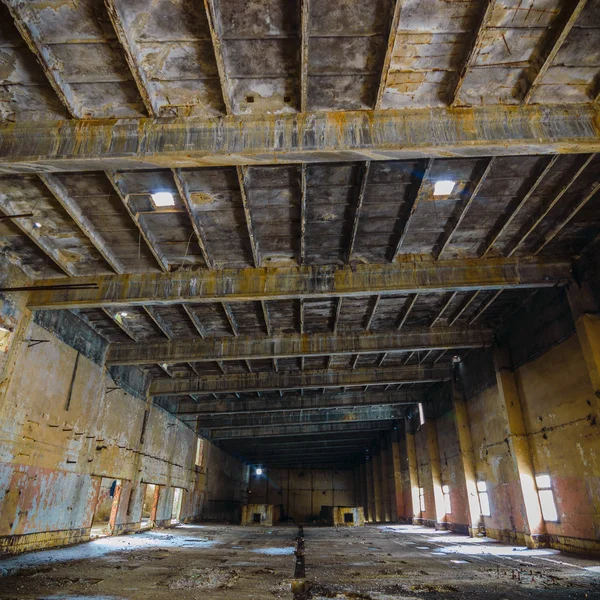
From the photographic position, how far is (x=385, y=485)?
30578mm

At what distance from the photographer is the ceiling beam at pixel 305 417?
914 inches

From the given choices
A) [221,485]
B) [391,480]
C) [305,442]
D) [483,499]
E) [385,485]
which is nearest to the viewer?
[483,499]

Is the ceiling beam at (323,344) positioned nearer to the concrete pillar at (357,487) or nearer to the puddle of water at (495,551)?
the puddle of water at (495,551)

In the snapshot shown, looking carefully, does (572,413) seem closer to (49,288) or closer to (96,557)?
(96,557)

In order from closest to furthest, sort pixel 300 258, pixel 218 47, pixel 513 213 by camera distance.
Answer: pixel 218 47 < pixel 513 213 < pixel 300 258

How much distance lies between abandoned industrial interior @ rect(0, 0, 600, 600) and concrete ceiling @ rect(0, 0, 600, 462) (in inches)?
1.8

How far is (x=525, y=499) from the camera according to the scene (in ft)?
39.3

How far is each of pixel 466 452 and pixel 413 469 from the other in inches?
320

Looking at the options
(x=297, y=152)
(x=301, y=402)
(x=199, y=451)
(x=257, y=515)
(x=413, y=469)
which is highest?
(x=297, y=152)

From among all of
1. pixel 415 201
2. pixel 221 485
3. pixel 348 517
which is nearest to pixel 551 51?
pixel 415 201

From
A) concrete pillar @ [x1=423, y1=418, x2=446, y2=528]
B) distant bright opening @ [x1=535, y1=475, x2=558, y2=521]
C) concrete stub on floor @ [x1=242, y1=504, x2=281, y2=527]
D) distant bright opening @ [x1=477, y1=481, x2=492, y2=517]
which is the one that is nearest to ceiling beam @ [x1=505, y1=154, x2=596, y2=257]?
distant bright opening @ [x1=535, y1=475, x2=558, y2=521]

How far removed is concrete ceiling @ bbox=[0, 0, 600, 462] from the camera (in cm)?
567

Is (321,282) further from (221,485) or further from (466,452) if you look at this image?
(221,485)

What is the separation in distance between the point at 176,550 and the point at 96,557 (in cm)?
228
